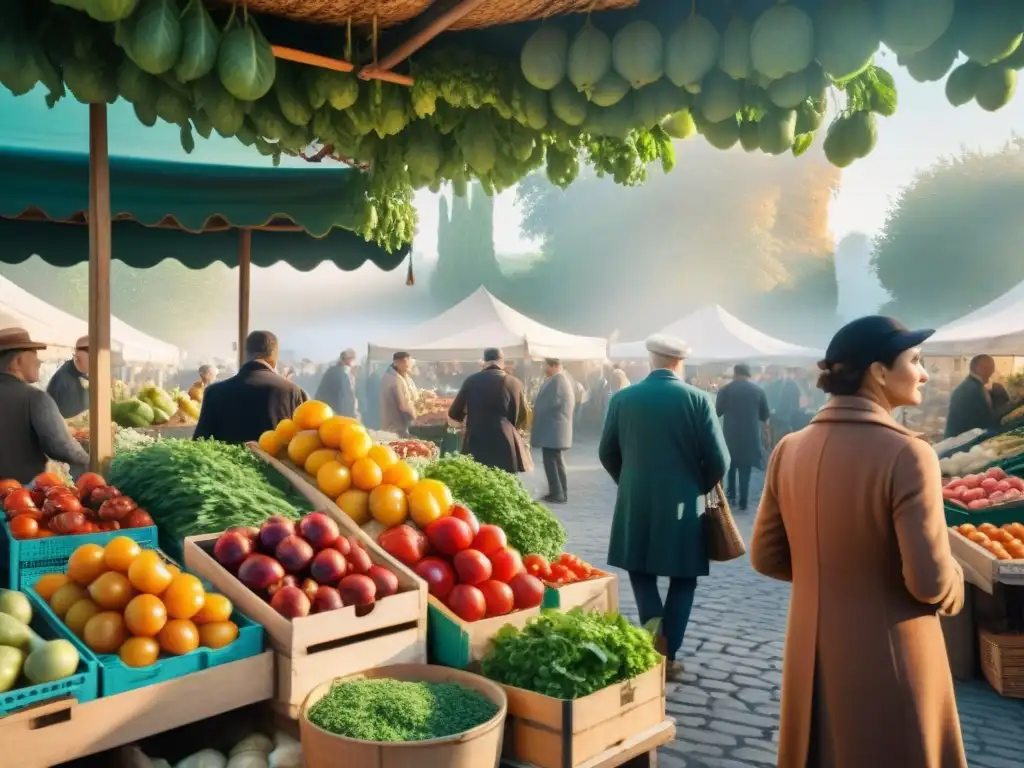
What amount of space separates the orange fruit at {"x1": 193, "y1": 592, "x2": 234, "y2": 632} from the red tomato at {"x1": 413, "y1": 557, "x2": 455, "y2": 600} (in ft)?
2.40

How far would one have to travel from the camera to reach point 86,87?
273 cm

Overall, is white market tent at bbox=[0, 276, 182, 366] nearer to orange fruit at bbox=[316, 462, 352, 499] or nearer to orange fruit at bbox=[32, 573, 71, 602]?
orange fruit at bbox=[316, 462, 352, 499]

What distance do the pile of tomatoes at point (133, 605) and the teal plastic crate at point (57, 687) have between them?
6 cm

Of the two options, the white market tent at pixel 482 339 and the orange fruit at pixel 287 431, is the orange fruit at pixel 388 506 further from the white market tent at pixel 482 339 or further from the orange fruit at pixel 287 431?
the white market tent at pixel 482 339

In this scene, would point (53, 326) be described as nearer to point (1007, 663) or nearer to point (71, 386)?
point (71, 386)

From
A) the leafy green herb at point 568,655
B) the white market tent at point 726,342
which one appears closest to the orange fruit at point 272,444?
the leafy green herb at point 568,655

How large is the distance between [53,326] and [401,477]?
48.6 ft

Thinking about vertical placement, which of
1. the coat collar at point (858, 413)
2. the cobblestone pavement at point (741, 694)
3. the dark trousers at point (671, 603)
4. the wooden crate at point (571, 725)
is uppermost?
the coat collar at point (858, 413)

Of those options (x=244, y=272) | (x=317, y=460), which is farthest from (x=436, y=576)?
(x=244, y=272)

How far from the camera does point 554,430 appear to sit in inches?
472

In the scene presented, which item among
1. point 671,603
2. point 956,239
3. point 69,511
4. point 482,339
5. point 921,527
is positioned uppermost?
point 956,239

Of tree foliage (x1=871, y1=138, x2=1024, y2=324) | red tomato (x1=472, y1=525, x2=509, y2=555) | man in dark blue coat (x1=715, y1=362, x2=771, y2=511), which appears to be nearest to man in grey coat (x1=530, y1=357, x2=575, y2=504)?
man in dark blue coat (x1=715, y1=362, x2=771, y2=511)

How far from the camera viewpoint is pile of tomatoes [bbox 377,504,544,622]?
10.4 feet

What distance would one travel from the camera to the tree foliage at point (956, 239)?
43312mm
